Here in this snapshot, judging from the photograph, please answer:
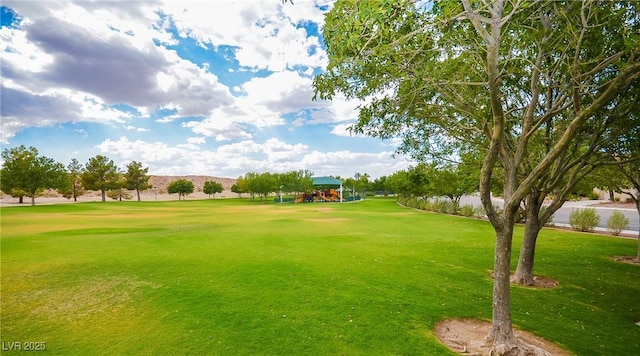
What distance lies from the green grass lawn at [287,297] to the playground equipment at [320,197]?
59598mm

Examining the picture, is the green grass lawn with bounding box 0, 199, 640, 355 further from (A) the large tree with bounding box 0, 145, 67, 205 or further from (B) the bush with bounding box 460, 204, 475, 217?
(A) the large tree with bounding box 0, 145, 67, 205

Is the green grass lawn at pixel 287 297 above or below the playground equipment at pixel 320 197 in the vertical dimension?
below

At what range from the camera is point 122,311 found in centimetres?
791

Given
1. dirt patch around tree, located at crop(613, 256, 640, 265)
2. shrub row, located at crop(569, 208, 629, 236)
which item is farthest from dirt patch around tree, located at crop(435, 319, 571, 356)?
shrub row, located at crop(569, 208, 629, 236)

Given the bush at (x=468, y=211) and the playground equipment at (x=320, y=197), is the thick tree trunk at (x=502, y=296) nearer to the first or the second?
the bush at (x=468, y=211)

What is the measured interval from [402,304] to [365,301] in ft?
3.26

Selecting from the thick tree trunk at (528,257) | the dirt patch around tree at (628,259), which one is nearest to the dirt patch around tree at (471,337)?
the thick tree trunk at (528,257)

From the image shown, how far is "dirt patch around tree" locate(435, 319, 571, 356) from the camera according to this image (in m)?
6.38

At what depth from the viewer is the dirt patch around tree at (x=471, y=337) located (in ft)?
20.9

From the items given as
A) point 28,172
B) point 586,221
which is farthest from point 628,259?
point 28,172

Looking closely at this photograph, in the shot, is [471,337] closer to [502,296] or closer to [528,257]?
[502,296]

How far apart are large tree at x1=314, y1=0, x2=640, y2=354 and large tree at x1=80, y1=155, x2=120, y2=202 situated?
90.1 meters

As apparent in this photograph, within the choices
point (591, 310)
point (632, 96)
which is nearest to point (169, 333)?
point (591, 310)

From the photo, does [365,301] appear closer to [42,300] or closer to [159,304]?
[159,304]
